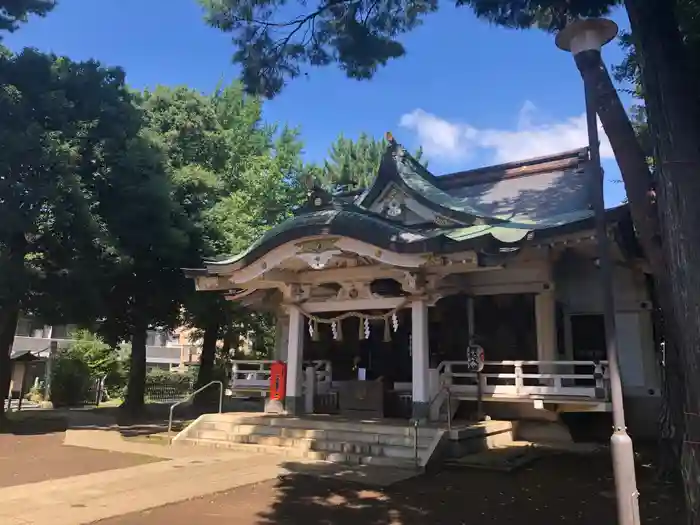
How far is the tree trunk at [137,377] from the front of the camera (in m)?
17.5

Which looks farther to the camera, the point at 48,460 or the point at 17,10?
the point at 17,10

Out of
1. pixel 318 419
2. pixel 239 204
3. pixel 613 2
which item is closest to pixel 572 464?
pixel 318 419

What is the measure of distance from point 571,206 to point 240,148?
687 inches

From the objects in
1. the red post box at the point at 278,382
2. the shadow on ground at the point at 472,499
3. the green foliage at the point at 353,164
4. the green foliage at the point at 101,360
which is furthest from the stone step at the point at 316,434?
the green foliage at the point at 353,164

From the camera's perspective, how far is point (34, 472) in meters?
9.30

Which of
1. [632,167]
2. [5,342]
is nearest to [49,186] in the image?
[5,342]

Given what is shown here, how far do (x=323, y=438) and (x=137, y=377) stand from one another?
9.17 m

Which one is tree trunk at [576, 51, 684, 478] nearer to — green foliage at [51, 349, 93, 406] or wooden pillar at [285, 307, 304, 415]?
wooden pillar at [285, 307, 304, 415]

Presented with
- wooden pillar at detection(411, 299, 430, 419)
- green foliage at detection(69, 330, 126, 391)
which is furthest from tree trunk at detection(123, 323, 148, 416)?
wooden pillar at detection(411, 299, 430, 419)

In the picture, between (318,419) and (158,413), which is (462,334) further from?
(158,413)

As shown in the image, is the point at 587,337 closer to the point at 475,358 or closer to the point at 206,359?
the point at 475,358

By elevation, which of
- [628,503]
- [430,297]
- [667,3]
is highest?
[667,3]

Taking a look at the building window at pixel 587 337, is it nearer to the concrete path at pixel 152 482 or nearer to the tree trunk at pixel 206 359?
the concrete path at pixel 152 482

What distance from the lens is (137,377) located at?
17922mm
